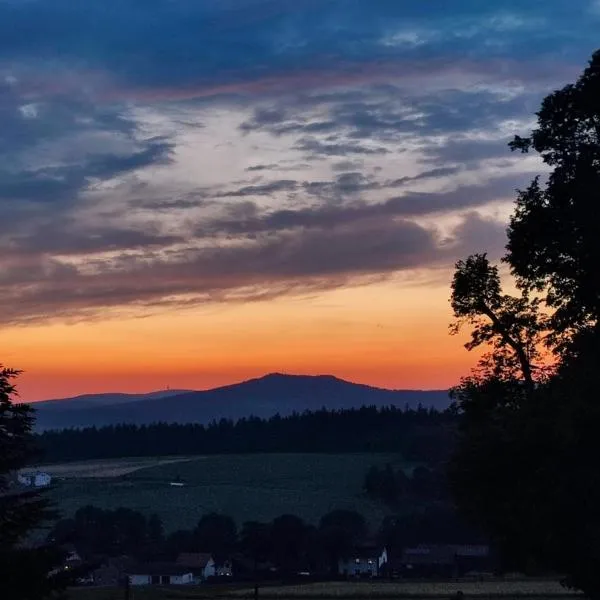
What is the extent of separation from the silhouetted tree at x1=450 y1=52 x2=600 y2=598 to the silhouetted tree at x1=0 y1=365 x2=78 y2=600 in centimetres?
962

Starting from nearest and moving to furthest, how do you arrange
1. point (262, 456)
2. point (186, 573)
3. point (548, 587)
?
point (548, 587) → point (186, 573) → point (262, 456)

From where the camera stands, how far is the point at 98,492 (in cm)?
13450

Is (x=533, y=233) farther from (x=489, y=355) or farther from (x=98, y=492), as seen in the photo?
(x=98, y=492)

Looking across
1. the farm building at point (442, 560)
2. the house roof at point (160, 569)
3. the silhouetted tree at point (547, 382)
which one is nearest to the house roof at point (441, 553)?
the farm building at point (442, 560)

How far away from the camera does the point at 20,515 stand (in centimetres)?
2162

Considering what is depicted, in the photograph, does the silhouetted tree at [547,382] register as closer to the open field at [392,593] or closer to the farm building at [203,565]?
the open field at [392,593]

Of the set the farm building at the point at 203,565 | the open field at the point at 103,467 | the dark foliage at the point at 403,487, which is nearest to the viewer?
the farm building at the point at 203,565

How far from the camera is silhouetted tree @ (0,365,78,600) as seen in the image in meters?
20.8

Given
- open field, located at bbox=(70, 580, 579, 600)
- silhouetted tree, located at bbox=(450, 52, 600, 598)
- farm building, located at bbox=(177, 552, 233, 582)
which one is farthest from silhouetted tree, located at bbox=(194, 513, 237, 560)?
silhouetted tree, located at bbox=(450, 52, 600, 598)

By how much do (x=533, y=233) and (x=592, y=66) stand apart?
13.2 feet

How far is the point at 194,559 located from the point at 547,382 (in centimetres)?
5560

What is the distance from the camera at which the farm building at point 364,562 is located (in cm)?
7775

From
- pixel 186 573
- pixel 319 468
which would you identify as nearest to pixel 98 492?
pixel 319 468

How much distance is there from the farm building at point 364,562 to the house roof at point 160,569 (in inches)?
418
